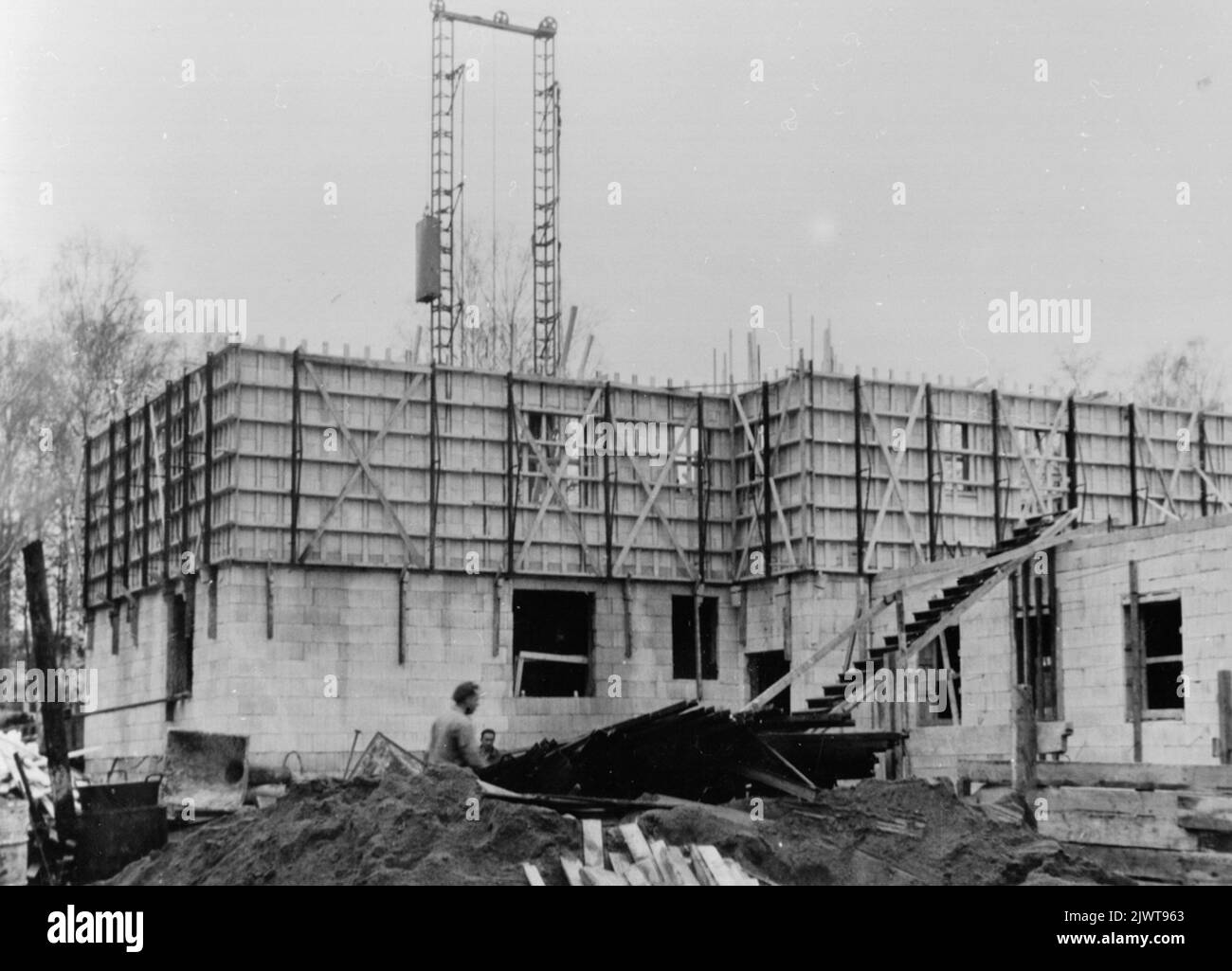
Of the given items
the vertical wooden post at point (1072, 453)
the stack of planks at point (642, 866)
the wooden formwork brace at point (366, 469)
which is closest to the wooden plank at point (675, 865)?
the stack of planks at point (642, 866)

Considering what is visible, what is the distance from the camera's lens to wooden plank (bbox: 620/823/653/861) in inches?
572

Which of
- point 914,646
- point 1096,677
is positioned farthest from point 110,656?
point 1096,677

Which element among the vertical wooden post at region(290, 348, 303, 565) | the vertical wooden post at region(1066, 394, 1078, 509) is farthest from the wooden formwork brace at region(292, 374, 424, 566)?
the vertical wooden post at region(1066, 394, 1078, 509)

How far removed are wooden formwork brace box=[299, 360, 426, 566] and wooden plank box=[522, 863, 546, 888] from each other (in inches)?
597

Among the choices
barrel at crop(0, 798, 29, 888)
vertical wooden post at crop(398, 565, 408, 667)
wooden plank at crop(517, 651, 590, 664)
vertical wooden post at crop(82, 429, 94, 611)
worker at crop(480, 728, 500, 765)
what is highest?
→ vertical wooden post at crop(82, 429, 94, 611)

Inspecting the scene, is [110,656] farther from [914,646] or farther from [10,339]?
[914,646]

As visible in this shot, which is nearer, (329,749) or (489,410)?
(329,749)

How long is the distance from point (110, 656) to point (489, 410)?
939 centimetres

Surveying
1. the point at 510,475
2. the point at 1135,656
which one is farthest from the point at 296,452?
the point at 1135,656

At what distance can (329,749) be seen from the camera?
1083 inches

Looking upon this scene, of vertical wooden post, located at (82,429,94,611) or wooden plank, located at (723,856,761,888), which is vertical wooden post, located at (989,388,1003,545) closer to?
vertical wooden post, located at (82,429,94,611)

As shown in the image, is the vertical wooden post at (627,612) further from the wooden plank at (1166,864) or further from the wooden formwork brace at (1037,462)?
the wooden plank at (1166,864)

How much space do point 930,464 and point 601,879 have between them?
A: 19.3m
